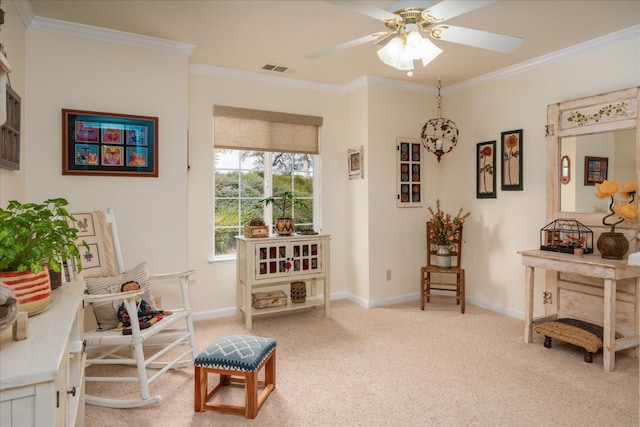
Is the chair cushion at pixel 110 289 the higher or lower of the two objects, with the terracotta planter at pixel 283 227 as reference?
lower

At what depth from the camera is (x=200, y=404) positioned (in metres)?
2.23

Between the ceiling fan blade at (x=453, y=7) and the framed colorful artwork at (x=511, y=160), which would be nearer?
the ceiling fan blade at (x=453, y=7)

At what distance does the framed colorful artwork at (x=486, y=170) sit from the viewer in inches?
165

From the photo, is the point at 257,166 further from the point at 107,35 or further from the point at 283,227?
the point at 107,35

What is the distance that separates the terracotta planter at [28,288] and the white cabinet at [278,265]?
228 cm

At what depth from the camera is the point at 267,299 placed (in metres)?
3.79

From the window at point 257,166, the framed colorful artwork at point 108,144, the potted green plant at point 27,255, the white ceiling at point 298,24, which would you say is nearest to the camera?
the potted green plant at point 27,255

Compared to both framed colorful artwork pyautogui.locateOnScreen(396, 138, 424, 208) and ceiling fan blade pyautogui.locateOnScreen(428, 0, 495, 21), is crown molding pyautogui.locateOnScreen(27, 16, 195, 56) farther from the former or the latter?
framed colorful artwork pyautogui.locateOnScreen(396, 138, 424, 208)

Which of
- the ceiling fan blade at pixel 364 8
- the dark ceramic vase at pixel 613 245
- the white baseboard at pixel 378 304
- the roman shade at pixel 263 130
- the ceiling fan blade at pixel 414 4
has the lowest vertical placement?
the white baseboard at pixel 378 304

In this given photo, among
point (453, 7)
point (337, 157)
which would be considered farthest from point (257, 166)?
point (453, 7)

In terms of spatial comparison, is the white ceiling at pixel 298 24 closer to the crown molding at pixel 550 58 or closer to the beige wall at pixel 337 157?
the crown molding at pixel 550 58

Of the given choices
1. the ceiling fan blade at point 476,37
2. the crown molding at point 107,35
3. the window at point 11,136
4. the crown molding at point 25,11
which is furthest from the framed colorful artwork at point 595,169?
the crown molding at point 25,11

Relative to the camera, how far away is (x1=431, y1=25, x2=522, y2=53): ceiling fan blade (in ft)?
6.57

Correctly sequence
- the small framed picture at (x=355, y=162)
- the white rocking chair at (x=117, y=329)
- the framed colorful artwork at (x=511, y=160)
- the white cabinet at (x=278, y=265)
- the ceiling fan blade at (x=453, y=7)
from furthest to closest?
the small framed picture at (x=355, y=162)
the framed colorful artwork at (x=511, y=160)
the white cabinet at (x=278, y=265)
the white rocking chair at (x=117, y=329)
the ceiling fan blade at (x=453, y=7)
